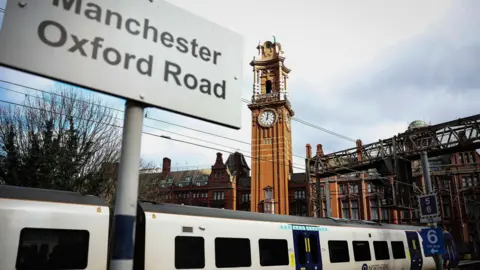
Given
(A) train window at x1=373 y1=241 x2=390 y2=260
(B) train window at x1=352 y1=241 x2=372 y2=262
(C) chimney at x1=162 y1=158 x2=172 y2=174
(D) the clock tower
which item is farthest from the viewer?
(C) chimney at x1=162 y1=158 x2=172 y2=174

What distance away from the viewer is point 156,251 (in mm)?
7844

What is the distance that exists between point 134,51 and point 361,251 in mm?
12834

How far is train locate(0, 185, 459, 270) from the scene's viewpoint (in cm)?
654

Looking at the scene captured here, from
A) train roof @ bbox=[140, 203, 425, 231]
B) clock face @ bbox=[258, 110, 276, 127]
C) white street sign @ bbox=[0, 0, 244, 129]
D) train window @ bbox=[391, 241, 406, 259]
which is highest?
clock face @ bbox=[258, 110, 276, 127]

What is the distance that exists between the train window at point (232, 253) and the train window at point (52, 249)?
10.5 ft

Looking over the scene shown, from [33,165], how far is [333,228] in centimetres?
1345

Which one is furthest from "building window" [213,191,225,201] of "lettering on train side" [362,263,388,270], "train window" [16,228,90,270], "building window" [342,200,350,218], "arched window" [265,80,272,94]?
"train window" [16,228,90,270]

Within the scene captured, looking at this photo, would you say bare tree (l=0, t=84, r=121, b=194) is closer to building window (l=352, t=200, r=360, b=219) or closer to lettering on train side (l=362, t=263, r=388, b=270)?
lettering on train side (l=362, t=263, r=388, b=270)

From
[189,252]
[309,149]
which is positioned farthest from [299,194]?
[189,252]

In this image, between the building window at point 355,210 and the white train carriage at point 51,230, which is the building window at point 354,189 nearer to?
the building window at point 355,210

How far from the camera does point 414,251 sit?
52.2 feet

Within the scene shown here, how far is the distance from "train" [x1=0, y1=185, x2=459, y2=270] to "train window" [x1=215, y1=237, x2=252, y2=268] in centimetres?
2

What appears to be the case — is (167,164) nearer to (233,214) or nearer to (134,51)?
(233,214)

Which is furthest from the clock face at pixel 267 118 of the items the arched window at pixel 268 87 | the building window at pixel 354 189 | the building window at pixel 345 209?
the building window at pixel 345 209
